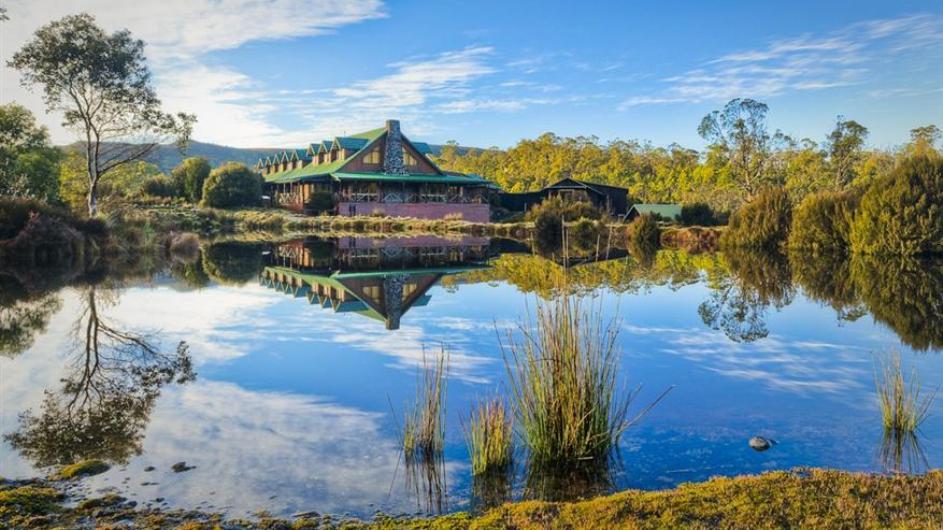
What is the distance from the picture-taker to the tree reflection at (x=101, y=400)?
5277 mm

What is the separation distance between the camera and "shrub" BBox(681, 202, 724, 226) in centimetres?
3794

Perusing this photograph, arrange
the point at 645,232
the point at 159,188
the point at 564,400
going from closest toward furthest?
the point at 564,400 → the point at 645,232 → the point at 159,188

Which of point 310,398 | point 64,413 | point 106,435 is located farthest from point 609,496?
point 64,413

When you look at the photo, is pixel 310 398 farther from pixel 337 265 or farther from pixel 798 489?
pixel 337 265

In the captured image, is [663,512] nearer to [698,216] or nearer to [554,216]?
[554,216]

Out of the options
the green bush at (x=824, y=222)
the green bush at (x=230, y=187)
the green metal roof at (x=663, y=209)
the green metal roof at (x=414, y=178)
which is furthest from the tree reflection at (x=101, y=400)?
the green bush at (x=230, y=187)

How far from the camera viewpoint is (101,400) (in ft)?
21.9

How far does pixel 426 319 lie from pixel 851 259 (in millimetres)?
16135

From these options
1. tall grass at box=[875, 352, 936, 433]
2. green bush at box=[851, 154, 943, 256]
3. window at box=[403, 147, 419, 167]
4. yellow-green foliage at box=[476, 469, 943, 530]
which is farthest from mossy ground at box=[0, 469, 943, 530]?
window at box=[403, 147, 419, 167]

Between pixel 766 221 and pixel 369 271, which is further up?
pixel 766 221

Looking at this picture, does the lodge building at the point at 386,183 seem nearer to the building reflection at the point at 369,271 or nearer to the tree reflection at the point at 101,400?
the building reflection at the point at 369,271

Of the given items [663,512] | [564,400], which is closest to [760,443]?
[564,400]

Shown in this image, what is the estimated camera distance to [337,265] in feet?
67.6

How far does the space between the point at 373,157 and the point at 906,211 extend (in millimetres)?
39224
